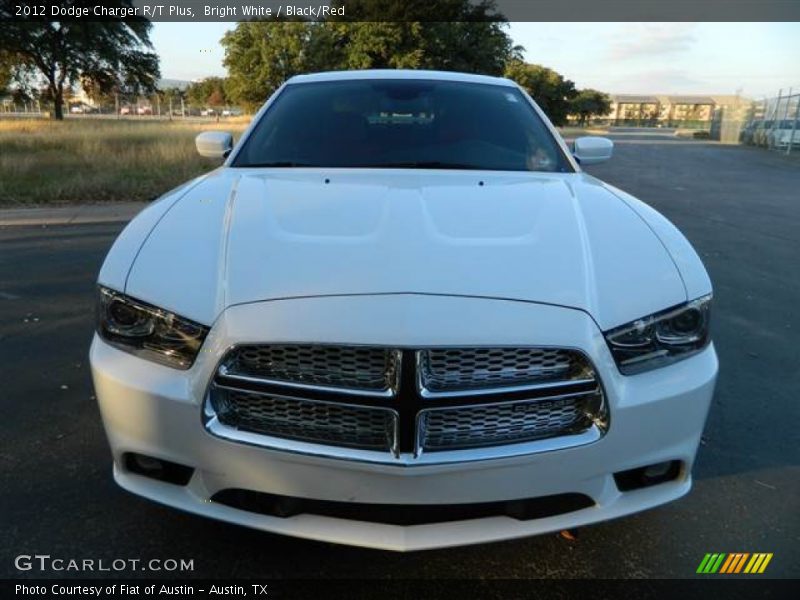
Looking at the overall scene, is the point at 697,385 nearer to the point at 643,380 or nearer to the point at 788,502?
the point at 643,380

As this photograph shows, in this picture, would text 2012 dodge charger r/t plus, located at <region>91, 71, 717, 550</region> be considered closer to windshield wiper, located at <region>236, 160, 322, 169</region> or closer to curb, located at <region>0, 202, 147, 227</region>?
windshield wiper, located at <region>236, 160, 322, 169</region>

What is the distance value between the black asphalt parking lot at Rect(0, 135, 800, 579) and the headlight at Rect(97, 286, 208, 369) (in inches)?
25.9

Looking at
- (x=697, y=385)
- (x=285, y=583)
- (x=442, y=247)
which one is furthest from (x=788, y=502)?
(x=285, y=583)

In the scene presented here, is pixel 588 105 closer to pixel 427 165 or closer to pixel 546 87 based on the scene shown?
pixel 546 87

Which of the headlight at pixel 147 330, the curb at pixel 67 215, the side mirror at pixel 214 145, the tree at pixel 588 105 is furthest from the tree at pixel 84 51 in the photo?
the tree at pixel 588 105

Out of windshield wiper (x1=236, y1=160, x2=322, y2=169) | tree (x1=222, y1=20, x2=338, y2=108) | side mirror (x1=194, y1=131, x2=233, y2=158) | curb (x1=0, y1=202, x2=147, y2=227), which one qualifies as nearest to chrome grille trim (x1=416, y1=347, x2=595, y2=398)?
windshield wiper (x1=236, y1=160, x2=322, y2=169)

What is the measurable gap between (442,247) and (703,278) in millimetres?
859

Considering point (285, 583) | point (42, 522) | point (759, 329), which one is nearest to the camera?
point (285, 583)

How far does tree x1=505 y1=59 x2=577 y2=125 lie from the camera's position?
216 ft

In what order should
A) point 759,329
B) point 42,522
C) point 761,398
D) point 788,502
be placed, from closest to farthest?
point 42,522
point 788,502
point 761,398
point 759,329

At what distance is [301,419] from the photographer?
183cm

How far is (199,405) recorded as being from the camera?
1.82 metres

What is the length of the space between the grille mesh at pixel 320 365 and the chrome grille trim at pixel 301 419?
0.19 ft

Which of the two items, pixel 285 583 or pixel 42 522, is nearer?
pixel 285 583
